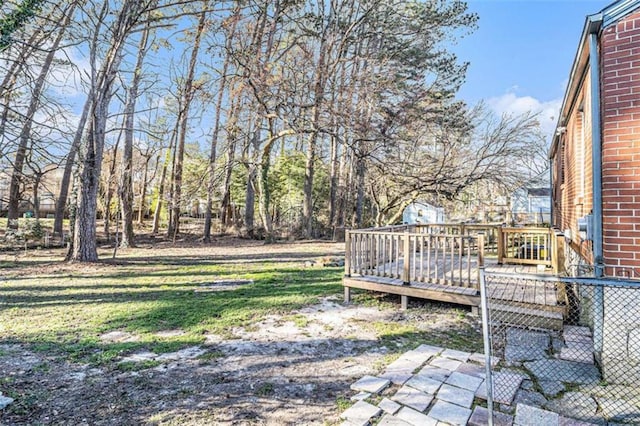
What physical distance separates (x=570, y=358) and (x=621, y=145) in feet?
7.41

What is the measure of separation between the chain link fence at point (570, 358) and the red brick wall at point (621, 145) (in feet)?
1.39

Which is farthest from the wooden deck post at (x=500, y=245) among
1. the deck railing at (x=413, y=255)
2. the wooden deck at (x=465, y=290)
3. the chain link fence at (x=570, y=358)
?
the chain link fence at (x=570, y=358)

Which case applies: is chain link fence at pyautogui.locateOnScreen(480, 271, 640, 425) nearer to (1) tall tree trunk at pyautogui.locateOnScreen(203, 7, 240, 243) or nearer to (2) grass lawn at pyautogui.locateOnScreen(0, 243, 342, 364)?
(2) grass lawn at pyautogui.locateOnScreen(0, 243, 342, 364)

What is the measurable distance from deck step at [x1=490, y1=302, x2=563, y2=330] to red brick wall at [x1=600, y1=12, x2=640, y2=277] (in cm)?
140

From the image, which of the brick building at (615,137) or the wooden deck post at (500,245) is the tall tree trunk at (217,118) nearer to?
the wooden deck post at (500,245)

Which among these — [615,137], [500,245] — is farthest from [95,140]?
[615,137]

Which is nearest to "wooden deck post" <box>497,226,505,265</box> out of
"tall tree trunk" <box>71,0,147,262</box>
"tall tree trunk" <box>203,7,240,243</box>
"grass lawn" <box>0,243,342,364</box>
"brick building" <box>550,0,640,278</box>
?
"grass lawn" <box>0,243,342,364</box>

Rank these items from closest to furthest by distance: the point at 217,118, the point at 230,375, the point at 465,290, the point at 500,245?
the point at 230,375, the point at 465,290, the point at 500,245, the point at 217,118

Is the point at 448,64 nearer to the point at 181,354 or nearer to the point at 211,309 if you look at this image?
the point at 211,309

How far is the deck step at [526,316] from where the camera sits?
4.59 metres

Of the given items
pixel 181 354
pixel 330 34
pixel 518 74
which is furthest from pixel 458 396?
pixel 518 74

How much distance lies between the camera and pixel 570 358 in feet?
12.2

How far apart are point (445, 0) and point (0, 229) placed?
22.0 m

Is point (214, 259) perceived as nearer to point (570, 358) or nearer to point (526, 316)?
point (526, 316)
